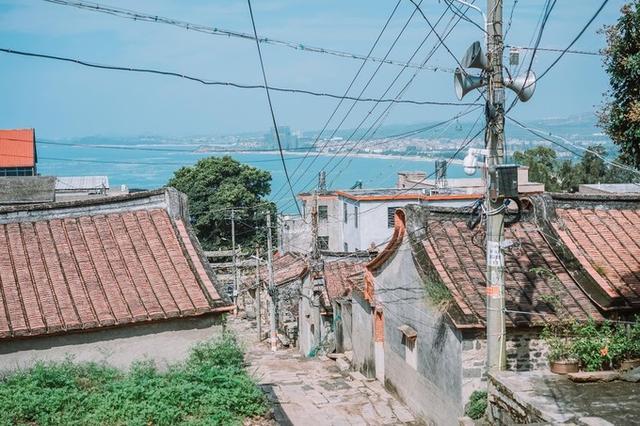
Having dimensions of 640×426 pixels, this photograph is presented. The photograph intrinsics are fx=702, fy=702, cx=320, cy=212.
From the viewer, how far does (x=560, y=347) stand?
→ 12406 mm

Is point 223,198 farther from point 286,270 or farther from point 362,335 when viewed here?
point 362,335

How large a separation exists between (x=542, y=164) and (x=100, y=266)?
1994 inches

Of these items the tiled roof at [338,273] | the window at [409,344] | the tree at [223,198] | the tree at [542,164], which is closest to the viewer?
the window at [409,344]

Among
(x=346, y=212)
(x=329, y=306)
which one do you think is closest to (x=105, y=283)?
(x=329, y=306)

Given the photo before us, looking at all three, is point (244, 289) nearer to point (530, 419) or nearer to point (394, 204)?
point (394, 204)

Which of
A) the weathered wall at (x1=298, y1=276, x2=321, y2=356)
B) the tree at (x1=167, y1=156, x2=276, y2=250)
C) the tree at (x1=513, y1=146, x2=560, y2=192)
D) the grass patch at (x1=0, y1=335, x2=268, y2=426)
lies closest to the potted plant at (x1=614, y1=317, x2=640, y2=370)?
the grass patch at (x1=0, y1=335, x2=268, y2=426)

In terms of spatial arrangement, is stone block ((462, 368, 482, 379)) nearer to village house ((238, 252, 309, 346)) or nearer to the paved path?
the paved path

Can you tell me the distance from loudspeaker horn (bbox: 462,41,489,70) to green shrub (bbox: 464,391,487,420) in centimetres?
652

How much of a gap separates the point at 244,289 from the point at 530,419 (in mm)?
35109

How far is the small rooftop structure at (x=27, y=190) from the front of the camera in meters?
36.8

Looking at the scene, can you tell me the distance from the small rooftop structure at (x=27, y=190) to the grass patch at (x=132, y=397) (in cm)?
2777

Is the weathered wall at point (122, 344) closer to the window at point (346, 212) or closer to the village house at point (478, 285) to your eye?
the village house at point (478, 285)

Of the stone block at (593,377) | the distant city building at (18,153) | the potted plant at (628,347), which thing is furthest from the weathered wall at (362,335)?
the distant city building at (18,153)

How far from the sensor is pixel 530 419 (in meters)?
9.86
